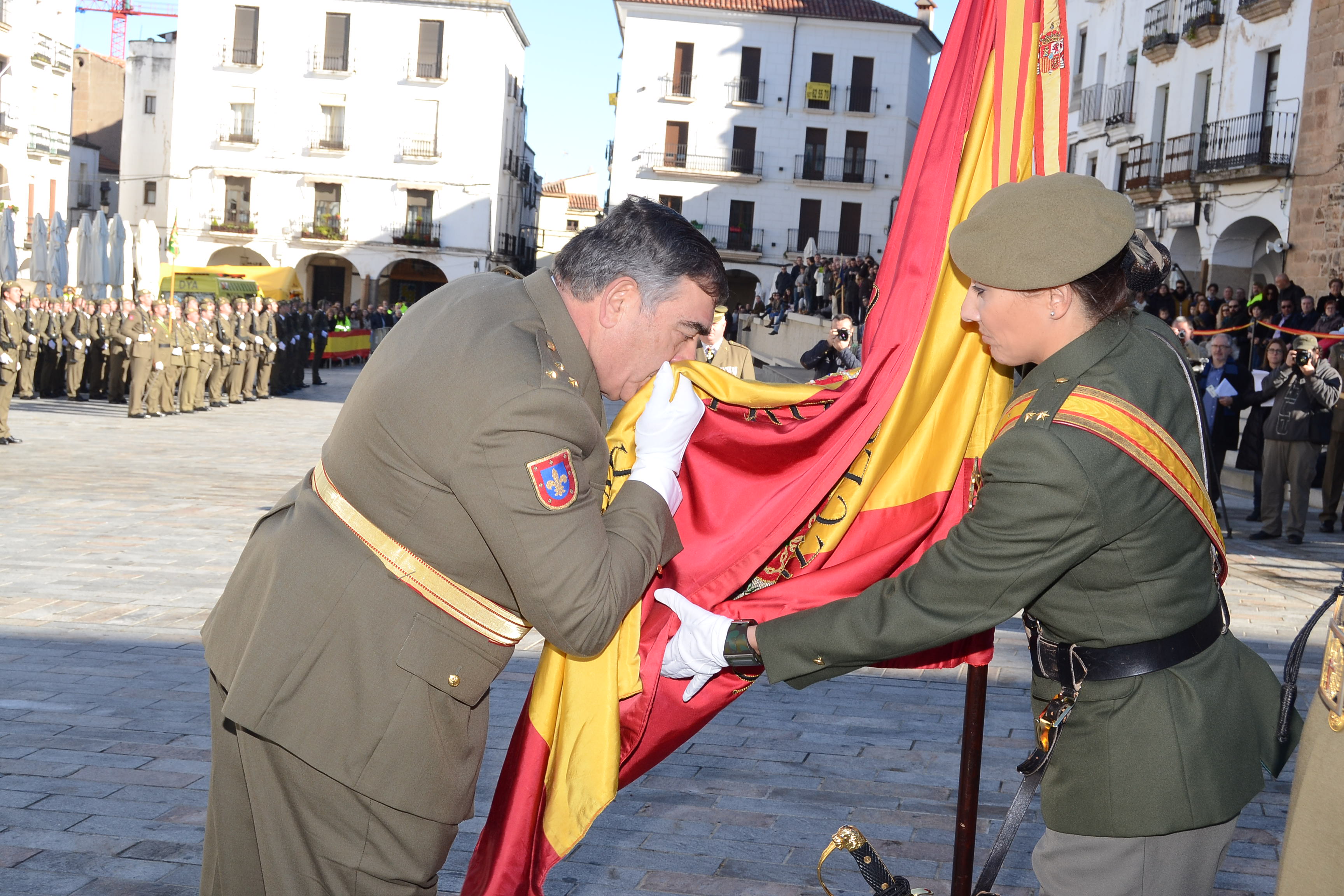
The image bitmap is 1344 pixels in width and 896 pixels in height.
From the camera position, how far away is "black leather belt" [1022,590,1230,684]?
2.29m

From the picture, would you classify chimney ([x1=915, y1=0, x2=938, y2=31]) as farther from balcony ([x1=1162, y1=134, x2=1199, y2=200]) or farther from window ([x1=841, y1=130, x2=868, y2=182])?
balcony ([x1=1162, y1=134, x2=1199, y2=200])

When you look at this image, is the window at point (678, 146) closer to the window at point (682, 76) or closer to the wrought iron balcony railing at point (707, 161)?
the wrought iron balcony railing at point (707, 161)

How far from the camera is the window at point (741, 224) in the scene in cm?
5178

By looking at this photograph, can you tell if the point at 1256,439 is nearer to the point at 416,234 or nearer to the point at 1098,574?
the point at 1098,574

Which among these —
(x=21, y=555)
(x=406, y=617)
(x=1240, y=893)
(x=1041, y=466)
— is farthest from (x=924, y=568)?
(x=21, y=555)

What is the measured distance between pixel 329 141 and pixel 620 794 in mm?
49090

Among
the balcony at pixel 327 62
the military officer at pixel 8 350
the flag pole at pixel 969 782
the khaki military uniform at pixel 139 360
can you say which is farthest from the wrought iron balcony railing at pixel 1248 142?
the balcony at pixel 327 62

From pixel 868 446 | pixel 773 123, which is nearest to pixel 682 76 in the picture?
pixel 773 123

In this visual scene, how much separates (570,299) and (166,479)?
11696 millimetres

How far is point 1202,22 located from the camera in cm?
2725

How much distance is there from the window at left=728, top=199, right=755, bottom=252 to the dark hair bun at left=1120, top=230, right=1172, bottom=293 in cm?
4970

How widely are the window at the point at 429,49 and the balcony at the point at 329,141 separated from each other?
154 inches

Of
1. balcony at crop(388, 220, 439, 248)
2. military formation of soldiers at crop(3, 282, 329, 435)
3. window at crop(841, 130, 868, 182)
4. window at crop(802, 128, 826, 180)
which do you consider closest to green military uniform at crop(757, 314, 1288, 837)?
military formation of soldiers at crop(3, 282, 329, 435)

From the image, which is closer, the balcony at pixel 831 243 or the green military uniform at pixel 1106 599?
the green military uniform at pixel 1106 599
